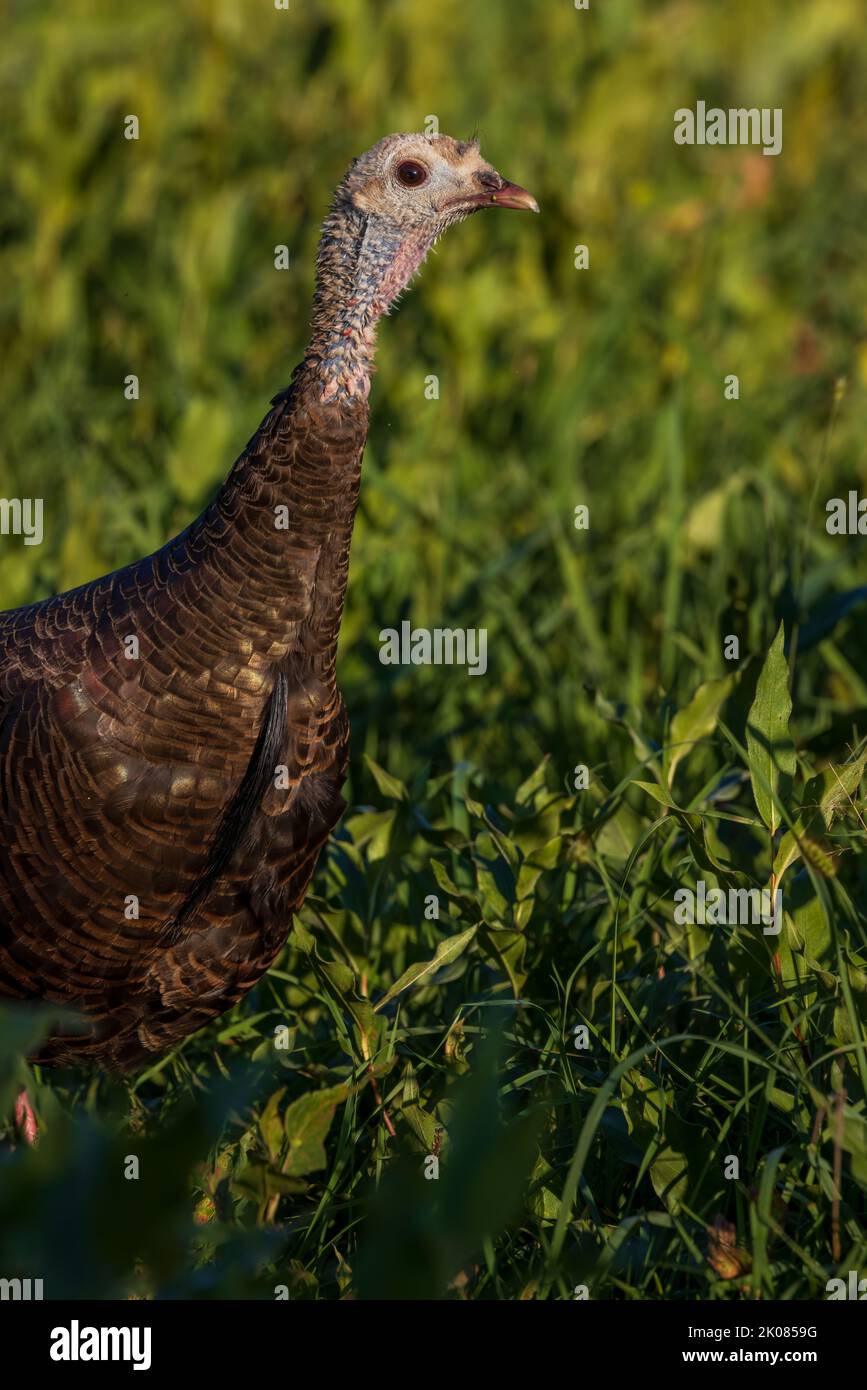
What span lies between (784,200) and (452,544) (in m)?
3.86

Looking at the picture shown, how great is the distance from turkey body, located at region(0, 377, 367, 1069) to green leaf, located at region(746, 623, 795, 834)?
0.77m

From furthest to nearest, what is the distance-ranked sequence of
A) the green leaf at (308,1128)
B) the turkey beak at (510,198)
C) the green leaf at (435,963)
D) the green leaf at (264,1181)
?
the turkey beak at (510,198) → the green leaf at (435,963) → the green leaf at (308,1128) → the green leaf at (264,1181)

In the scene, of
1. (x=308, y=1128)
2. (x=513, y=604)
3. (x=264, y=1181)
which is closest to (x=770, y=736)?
(x=308, y=1128)

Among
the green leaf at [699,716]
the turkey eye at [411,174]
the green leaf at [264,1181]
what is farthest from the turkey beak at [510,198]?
the green leaf at [264,1181]

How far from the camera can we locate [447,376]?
5.78m

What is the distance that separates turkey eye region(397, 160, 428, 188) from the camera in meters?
3.04

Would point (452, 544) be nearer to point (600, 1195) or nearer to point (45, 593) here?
point (45, 593)

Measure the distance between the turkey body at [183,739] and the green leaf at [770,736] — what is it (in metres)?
0.77

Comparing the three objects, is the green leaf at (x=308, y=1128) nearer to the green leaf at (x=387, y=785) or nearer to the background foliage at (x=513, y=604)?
the background foliage at (x=513, y=604)

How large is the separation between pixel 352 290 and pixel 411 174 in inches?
12.4

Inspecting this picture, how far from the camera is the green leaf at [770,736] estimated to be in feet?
8.78

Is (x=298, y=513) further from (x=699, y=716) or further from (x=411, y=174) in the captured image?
(x=699, y=716)

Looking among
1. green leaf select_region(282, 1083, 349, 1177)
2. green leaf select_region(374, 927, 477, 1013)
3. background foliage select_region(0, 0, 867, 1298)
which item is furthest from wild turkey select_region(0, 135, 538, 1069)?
green leaf select_region(282, 1083, 349, 1177)
